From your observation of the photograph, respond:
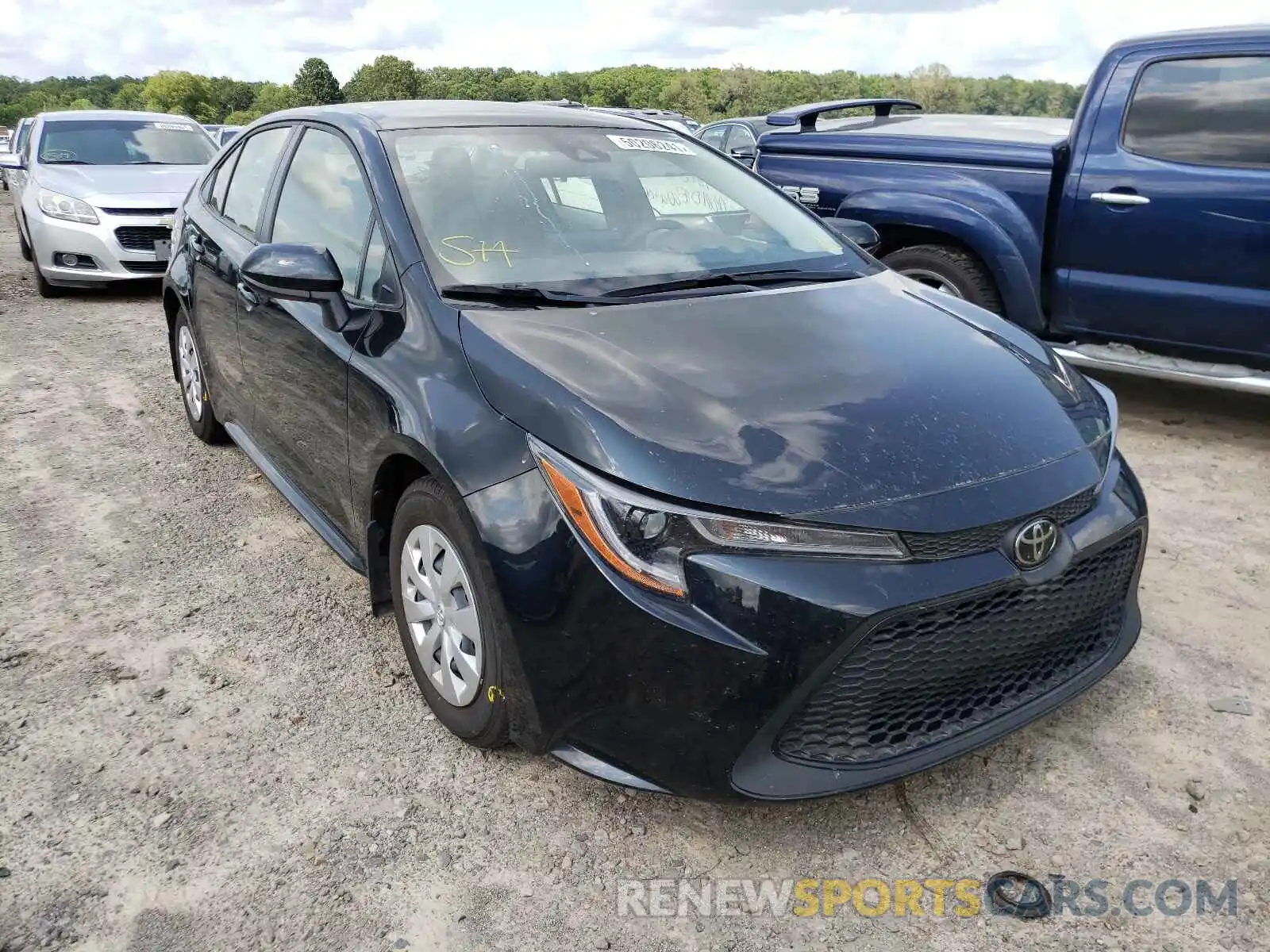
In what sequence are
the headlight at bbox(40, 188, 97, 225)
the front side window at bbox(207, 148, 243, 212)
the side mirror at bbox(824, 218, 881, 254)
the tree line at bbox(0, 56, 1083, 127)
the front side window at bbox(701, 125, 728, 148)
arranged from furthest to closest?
the tree line at bbox(0, 56, 1083, 127)
the front side window at bbox(701, 125, 728, 148)
the headlight at bbox(40, 188, 97, 225)
the front side window at bbox(207, 148, 243, 212)
the side mirror at bbox(824, 218, 881, 254)

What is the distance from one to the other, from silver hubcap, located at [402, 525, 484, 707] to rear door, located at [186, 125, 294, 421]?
1.64 m

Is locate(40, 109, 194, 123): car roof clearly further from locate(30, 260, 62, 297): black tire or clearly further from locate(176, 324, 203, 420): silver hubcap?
locate(176, 324, 203, 420): silver hubcap

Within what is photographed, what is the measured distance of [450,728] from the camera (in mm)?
2705

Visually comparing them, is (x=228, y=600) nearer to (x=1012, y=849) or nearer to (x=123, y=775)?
(x=123, y=775)

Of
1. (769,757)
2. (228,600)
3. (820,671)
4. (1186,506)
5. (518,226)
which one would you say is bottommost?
(1186,506)

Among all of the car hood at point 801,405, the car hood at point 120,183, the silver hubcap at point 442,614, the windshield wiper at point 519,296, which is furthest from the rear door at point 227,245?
the car hood at point 120,183

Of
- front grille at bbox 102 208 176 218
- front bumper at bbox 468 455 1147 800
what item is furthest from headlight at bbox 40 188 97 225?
front bumper at bbox 468 455 1147 800

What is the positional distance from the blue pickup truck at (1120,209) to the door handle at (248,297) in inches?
134

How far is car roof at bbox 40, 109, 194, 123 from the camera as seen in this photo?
9867 mm

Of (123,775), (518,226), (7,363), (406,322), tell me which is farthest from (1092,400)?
(7,363)

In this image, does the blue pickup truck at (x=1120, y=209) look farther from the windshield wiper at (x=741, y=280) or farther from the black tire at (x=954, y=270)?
the windshield wiper at (x=741, y=280)

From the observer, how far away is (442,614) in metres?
2.62

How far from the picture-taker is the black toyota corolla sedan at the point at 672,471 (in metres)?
2.08

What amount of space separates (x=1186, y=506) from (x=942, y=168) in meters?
2.24
